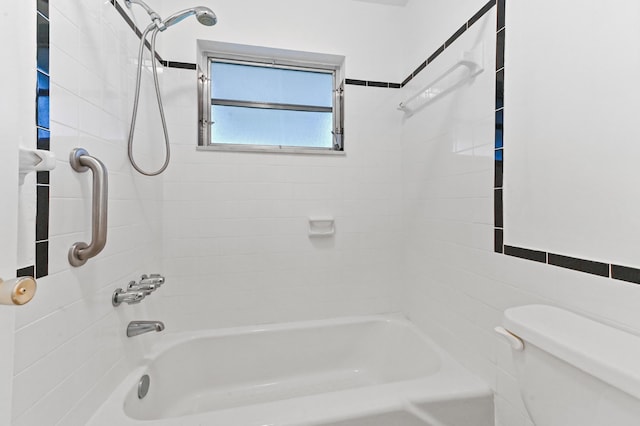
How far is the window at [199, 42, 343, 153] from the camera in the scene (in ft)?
5.83

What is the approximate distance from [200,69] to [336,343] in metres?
1.86

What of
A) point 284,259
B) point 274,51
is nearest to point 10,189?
point 284,259

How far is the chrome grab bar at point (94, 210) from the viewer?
883mm

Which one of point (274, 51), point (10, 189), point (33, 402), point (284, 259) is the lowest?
point (33, 402)

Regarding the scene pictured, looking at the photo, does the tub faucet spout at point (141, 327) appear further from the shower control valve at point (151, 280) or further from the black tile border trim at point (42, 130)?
the black tile border trim at point (42, 130)

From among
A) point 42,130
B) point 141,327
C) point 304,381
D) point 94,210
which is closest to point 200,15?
point 42,130

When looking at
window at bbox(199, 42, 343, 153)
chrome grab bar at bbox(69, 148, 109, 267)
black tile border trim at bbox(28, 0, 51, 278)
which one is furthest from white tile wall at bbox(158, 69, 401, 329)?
black tile border trim at bbox(28, 0, 51, 278)

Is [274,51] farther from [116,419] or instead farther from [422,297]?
[116,419]

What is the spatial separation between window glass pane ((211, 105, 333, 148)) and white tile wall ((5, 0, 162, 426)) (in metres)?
0.57

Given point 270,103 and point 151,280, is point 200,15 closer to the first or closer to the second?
point 270,103

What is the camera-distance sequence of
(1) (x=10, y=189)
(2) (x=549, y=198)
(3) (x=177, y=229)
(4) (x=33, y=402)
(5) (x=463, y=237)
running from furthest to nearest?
(3) (x=177, y=229), (5) (x=463, y=237), (2) (x=549, y=198), (4) (x=33, y=402), (1) (x=10, y=189)

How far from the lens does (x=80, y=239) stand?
36.0 inches

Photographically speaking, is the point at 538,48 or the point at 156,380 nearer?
the point at 538,48

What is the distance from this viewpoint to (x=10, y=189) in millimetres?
465
